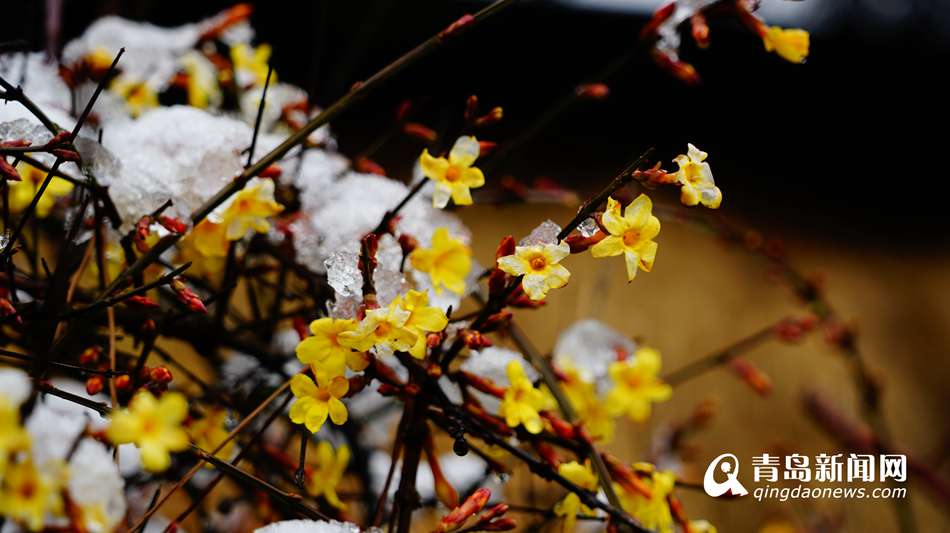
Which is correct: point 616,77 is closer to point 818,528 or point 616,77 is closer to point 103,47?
point 103,47

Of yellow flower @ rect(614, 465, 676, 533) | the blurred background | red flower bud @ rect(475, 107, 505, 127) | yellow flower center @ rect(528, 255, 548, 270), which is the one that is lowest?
yellow flower @ rect(614, 465, 676, 533)

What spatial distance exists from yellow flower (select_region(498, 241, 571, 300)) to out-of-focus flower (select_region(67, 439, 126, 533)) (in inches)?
13.0

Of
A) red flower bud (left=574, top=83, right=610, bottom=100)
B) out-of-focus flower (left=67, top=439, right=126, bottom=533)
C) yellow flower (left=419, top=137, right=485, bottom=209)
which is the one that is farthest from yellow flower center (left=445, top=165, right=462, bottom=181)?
out-of-focus flower (left=67, top=439, right=126, bottom=533)

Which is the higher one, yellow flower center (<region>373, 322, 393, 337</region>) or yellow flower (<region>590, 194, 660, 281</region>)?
yellow flower (<region>590, 194, 660, 281</region>)

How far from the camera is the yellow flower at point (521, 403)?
0.61 meters

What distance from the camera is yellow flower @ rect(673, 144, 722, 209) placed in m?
0.51

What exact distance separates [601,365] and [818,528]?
85 centimetres

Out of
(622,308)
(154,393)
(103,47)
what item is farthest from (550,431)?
(622,308)

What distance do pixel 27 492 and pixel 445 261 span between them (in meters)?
0.36

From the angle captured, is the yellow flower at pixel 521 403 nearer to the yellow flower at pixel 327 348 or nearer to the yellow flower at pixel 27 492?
the yellow flower at pixel 327 348

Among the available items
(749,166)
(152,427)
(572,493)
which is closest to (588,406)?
(572,493)

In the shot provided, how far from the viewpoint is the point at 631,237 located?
0.51m

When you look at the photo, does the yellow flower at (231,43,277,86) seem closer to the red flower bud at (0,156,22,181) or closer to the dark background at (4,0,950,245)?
the red flower bud at (0,156,22,181)
